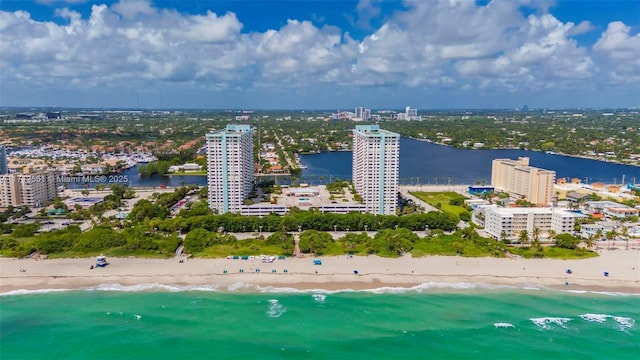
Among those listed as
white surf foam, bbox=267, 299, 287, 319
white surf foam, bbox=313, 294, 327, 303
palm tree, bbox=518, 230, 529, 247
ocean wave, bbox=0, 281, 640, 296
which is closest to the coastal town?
palm tree, bbox=518, 230, 529, 247

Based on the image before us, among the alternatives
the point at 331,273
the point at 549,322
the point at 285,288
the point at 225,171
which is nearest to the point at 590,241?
the point at 549,322

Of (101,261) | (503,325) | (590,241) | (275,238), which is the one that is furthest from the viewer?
(275,238)

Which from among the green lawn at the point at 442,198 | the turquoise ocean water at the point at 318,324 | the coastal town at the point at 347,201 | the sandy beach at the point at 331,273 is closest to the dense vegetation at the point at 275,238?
the coastal town at the point at 347,201

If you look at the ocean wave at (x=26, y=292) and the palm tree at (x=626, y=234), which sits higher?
the palm tree at (x=626, y=234)

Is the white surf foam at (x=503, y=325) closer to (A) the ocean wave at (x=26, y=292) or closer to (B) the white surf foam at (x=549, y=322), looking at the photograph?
(B) the white surf foam at (x=549, y=322)

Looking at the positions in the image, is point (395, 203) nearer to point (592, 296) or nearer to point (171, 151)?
point (592, 296)

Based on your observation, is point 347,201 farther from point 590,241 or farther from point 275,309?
point 275,309
